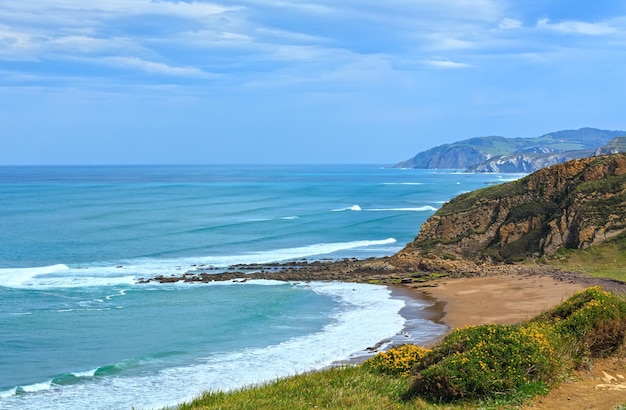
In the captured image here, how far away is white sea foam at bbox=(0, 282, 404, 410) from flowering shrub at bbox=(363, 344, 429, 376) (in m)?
6.14

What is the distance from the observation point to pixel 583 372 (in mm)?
15133

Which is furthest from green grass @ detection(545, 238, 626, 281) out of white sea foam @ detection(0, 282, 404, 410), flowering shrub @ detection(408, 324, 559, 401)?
flowering shrub @ detection(408, 324, 559, 401)

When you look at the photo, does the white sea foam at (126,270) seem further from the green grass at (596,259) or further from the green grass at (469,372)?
the green grass at (469,372)

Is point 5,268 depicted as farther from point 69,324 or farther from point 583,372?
point 583,372

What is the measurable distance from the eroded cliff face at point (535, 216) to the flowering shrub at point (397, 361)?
34.5 m

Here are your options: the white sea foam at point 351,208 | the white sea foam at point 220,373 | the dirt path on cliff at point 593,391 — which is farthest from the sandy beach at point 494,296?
the white sea foam at point 351,208

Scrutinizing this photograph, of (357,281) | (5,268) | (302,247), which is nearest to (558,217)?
(357,281)

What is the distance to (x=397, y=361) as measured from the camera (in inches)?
642

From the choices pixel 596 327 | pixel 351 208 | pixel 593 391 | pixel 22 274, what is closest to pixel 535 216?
pixel 596 327

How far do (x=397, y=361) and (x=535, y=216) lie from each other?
38368 millimetres

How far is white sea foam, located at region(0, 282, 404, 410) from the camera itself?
73.6 ft

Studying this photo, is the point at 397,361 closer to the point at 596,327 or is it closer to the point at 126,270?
the point at 596,327

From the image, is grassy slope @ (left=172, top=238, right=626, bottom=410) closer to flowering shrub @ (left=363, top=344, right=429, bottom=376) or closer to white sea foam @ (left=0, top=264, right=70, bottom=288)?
flowering shrub @ (left=363, top=344, right=429, bottom=376)

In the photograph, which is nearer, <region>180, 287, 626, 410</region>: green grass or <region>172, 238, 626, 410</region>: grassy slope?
<region>172, 238, 626, 410</region>: grassy slope
